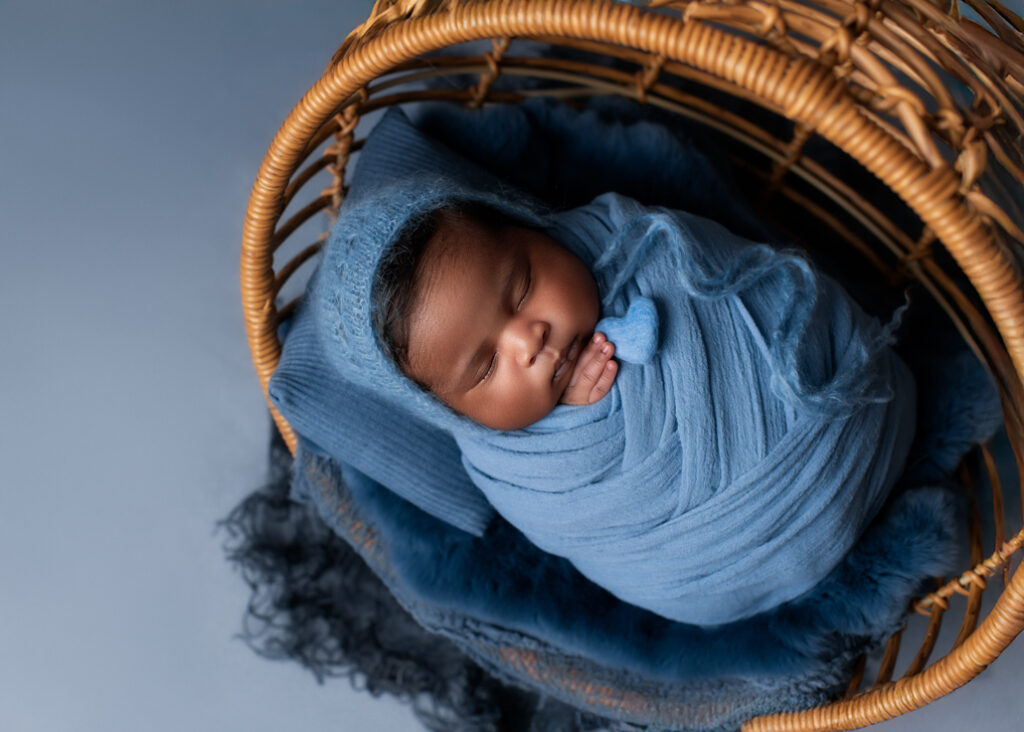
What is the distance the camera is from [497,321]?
0.91m

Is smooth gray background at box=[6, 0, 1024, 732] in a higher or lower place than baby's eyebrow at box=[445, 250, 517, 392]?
lower

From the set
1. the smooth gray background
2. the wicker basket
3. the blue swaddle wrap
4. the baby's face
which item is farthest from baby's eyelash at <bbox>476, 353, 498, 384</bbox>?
the smooth gray background

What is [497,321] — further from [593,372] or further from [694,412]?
[694,412]

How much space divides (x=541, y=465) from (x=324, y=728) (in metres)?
0.68

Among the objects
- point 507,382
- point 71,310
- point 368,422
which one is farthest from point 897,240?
point 71,310

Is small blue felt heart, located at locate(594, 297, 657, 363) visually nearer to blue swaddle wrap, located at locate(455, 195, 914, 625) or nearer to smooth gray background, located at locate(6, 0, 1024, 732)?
blue swaddle wrap, located at locate(455, 195, 914, 625)

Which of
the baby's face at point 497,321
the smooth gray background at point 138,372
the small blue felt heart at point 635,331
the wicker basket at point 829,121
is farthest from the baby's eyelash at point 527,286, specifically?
the smooth gray background at point 138,372

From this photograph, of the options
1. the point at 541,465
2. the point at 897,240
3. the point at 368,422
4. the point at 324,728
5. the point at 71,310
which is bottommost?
the point at 324,728

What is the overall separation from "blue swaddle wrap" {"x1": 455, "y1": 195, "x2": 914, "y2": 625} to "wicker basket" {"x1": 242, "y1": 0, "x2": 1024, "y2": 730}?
0.52 ft

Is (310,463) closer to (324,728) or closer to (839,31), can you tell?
(324,728)

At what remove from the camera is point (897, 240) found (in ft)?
4.04

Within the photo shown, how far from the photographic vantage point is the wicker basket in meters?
0.65

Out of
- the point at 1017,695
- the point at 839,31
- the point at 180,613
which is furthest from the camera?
the point at 180,613

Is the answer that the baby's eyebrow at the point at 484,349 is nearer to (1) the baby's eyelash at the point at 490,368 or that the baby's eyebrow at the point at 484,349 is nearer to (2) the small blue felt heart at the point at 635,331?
(1) the baby's eyelash at the point at 490,368
